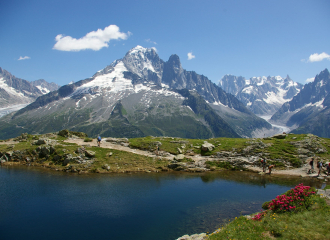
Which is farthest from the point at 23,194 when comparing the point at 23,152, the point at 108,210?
the point at 23,152

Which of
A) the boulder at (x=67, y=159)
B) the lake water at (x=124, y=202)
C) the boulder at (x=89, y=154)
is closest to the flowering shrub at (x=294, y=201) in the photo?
the lake water at (x=124, y=202)

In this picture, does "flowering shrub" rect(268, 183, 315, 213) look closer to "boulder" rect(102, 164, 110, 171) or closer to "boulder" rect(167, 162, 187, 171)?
"boulder" rect(167, 162, 187, 171)

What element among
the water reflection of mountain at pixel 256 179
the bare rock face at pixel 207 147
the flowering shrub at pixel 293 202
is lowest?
Result: the water reflection of mountain at pixel 256 179

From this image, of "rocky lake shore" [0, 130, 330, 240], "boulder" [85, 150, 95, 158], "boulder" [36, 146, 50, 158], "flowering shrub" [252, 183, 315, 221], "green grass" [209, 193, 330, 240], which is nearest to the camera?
"green grass" [209, 193, 330, 240]

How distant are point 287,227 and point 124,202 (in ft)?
78.3

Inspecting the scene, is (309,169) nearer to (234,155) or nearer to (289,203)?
(234,155)

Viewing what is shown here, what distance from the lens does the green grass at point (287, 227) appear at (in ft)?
59.3

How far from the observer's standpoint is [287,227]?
1927 centimetres

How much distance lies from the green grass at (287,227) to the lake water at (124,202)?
6.37 metres

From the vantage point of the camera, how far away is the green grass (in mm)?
18078

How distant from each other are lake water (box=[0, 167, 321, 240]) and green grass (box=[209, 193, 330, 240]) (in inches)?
251

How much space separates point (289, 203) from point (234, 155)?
36070mm

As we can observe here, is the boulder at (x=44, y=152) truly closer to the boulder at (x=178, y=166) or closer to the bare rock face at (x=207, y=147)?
the boulder at (x=178, y=166)

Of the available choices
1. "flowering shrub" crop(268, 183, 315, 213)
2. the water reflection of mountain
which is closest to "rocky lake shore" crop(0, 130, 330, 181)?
the water reflection of mountain
